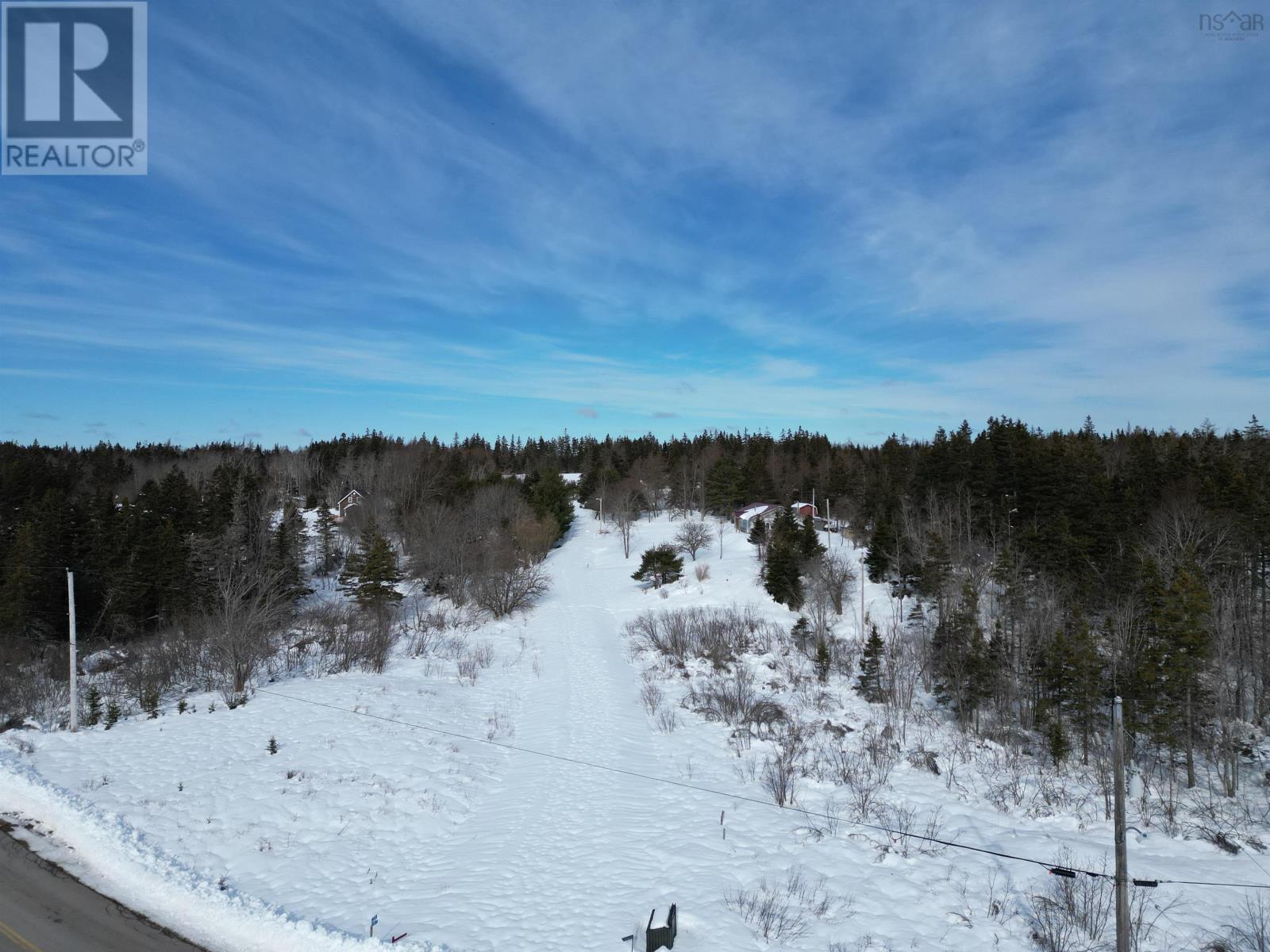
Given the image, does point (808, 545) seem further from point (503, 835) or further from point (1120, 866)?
point (1120, 866)

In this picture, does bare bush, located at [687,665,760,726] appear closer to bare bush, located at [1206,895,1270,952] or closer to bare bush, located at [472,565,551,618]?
bare bush, located at [1206,895,1270,952]

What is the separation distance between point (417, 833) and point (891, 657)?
24518 mm

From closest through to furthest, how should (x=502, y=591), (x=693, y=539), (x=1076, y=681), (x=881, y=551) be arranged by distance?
(x=1076, y=681), (x=502, y=591), (x=881, y=551), (x=693, y=539)

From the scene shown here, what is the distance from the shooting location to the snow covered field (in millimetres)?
10625

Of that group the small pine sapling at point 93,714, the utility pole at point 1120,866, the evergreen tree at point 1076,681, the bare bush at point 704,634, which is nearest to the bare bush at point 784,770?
the utility pole at point 1120,866

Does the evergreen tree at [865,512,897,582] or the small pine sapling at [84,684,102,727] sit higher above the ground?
the evergreen tree at [865,512,897,582]

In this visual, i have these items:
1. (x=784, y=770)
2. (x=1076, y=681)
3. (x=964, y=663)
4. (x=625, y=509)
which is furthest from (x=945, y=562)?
(x=625, y=509)

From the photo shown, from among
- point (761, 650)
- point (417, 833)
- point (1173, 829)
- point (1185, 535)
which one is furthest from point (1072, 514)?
point (417, 833)

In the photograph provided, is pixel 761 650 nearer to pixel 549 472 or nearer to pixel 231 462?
pixel 549 472

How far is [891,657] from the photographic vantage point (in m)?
30.6

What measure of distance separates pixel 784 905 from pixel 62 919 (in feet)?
40.2

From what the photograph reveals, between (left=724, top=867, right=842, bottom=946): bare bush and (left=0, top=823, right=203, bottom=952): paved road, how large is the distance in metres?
8.92

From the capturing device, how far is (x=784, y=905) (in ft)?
37.0

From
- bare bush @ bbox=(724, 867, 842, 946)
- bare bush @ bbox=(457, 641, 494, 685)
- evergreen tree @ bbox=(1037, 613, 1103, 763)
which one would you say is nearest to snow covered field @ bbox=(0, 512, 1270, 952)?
bare bush @ bbox=(724, 867, 842, 946)
